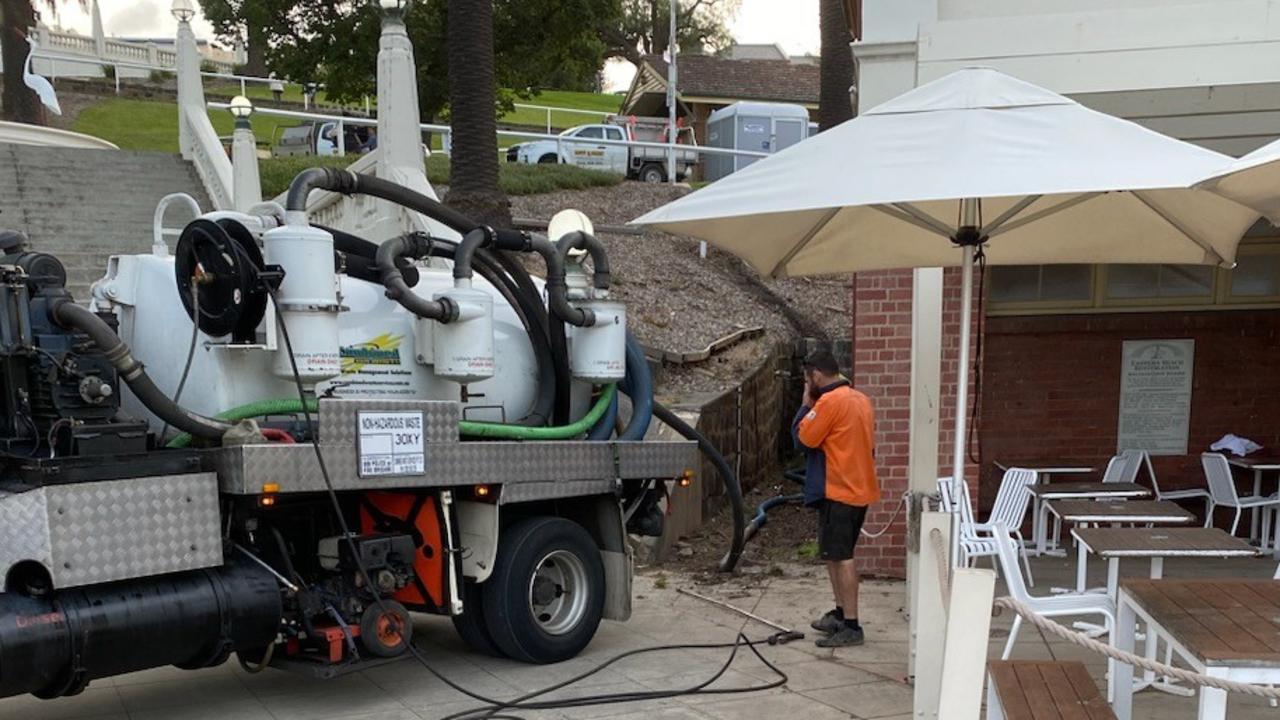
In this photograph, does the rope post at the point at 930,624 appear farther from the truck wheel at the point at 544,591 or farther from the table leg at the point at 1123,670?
the truck wheel at the point at 544,591

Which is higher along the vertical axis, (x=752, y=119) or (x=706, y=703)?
(x=752, y=119)

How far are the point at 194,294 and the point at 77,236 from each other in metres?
8.40

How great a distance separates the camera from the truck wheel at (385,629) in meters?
5.21

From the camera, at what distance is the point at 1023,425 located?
9219 mm

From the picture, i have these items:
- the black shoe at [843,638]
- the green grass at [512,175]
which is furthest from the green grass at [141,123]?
the black shoe at [843,638]

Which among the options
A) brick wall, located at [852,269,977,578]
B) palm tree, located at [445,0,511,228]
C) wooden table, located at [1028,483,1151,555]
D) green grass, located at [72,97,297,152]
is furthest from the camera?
green grass, located at [72,97,297,152]

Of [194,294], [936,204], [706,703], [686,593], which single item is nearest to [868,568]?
[686,593]

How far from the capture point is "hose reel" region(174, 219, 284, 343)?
482 cm

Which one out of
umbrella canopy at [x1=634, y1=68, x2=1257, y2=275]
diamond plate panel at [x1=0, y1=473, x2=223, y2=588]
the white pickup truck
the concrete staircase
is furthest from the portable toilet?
diamond plate panel at [x1=0, y1=473, x2=223, y2=588]

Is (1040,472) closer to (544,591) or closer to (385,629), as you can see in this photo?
(544,591)

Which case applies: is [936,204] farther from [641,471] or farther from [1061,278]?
[1061,278]

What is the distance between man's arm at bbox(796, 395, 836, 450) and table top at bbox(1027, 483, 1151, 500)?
224cm

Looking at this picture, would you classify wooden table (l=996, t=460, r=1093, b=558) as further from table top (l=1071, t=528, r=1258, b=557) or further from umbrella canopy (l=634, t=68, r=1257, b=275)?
umbrella canopy (l=634, t=68, r=1257, b=275)

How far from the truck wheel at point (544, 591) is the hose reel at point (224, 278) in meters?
1.92
